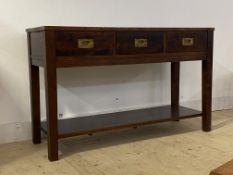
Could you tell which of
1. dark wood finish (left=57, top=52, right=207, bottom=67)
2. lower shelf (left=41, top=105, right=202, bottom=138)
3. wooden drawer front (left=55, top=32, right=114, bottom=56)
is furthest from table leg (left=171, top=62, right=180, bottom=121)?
wooden drawer front (left=55, top=32, right=114, bottom=56)

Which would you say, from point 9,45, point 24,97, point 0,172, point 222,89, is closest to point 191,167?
point 0,172

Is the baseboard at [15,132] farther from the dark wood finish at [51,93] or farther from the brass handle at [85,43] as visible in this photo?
the brass handle at [85,43]

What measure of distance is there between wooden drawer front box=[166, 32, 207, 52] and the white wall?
492 mm

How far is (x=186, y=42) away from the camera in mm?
2215

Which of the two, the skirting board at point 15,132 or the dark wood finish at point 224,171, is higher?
the dark wood finish at point 224,171

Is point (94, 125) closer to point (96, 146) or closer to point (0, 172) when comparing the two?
point (96, 146)

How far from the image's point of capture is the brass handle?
185 cm

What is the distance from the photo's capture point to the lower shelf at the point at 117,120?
1.99 metres

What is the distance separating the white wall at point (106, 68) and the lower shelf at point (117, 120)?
160mm

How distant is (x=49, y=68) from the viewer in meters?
1.78

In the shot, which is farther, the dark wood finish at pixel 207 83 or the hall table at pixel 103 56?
the dark wood finish at pixel 207 83

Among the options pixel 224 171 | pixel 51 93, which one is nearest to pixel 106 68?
pixel 51 93

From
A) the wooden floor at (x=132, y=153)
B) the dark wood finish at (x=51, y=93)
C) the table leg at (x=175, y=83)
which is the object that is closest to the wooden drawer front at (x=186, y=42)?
the table leg at (x=175, y=83)

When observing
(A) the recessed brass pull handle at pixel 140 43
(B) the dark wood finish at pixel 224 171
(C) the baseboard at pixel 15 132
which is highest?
(A) the recessed brass pull handle at pixel 140 43
